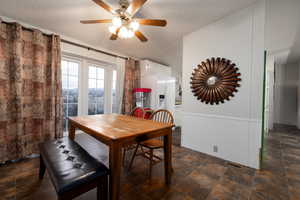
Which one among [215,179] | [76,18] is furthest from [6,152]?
[215,179]

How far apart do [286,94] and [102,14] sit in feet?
23.4

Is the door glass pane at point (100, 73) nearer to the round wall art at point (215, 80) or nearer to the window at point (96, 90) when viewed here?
the window at point (96, 90)

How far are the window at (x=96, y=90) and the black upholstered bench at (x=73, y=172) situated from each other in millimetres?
2078

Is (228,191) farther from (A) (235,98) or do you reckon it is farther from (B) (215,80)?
(B) (215,80)

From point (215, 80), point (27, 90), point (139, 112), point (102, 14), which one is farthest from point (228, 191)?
point (27, 90)

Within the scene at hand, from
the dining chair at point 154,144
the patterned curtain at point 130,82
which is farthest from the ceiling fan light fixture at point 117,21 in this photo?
the patterned curtain at point 130,82

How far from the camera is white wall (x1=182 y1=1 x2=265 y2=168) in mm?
1912

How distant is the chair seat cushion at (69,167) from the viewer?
96 centimetres

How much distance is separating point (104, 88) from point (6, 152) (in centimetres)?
226

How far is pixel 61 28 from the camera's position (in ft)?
8.14

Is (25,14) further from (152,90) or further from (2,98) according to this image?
(152,90)

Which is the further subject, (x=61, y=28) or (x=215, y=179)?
(x=61, y=28)

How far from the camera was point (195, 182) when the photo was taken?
5.37ft

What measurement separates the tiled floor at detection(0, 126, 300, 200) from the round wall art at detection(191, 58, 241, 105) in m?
1.13
